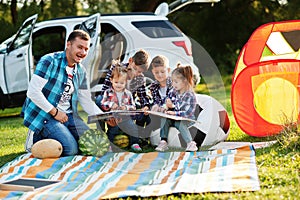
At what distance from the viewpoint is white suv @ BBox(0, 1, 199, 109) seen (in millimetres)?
8781

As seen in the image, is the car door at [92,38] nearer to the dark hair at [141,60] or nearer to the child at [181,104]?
the dark hair at [141,60]

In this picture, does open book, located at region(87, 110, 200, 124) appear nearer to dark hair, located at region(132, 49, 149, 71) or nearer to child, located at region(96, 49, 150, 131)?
child, located at region(96, 49, 150, 131)

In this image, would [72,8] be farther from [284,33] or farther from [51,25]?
[284,33]

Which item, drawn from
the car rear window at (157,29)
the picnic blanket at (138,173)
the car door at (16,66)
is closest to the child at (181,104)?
the picnic blanket at (138,173)

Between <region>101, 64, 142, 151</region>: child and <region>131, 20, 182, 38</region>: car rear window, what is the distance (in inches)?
143

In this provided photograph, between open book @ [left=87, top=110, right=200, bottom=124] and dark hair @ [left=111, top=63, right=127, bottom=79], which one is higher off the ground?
dark hair @ [left=111, top=63, right=127, bottom=79]

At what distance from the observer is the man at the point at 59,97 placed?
521 centimetres

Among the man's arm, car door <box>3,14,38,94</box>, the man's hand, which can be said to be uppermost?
the man's arm

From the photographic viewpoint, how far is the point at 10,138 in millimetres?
→ 6742

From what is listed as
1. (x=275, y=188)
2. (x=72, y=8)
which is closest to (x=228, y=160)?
(x=275, y=188)

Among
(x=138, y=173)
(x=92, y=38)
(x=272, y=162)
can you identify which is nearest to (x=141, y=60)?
(x=138, y=173)

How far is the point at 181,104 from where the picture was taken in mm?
5473

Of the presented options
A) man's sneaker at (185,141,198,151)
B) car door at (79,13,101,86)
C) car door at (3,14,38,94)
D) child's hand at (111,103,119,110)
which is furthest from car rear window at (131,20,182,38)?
man's sneaker at (185,141,198,151)

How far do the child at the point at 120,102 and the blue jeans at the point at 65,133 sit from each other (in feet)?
1.08
